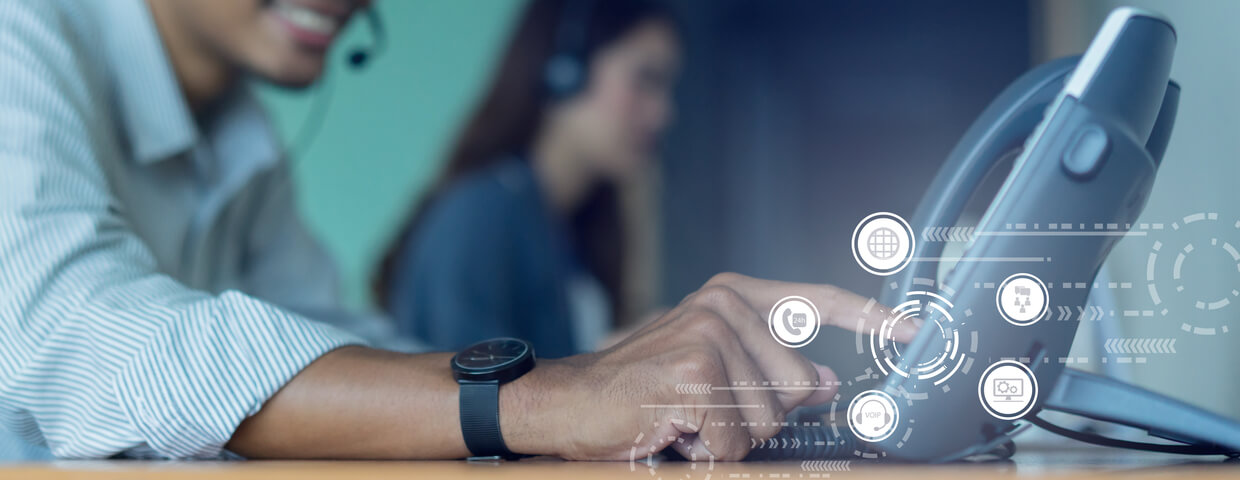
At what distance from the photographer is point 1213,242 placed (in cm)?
35

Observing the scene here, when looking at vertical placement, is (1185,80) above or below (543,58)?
below

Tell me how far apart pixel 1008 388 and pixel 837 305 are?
0.08 m

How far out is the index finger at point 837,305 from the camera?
1.18 feet

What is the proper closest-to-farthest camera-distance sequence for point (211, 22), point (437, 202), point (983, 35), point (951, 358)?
point (951, 358) < point (211, 22) < point (983, 35) < point (437, 202)

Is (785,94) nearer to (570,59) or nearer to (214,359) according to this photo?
(570,59)

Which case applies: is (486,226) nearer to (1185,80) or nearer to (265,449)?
(265,449)

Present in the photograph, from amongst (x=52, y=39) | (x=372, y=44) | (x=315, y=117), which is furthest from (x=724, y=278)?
(x=315, y=117)

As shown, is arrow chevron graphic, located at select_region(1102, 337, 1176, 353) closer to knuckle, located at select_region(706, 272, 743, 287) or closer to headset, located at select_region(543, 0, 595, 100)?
knuckle, located at select_region(706, 272, 743, 287)

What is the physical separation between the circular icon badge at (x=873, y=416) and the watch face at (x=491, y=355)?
0.17m

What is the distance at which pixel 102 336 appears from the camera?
18.1 inches

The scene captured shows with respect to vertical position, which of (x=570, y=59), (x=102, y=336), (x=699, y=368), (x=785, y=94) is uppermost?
(x=785, y=94)

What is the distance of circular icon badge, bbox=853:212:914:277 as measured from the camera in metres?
0.37

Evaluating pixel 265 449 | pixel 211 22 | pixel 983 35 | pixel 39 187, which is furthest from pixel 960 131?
pixel 983 35

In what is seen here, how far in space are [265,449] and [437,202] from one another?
4.69ft
